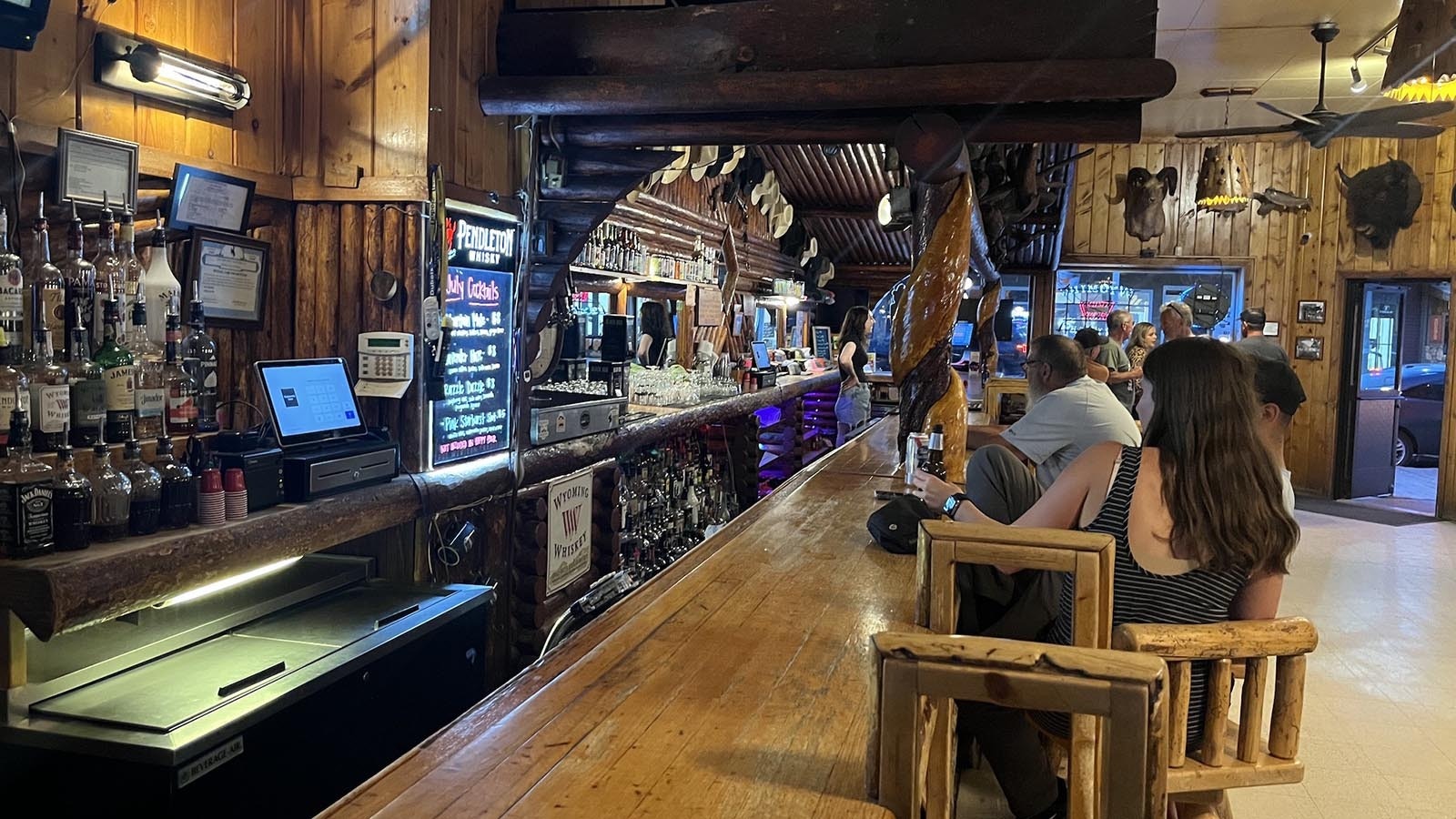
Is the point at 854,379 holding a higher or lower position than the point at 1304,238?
lower

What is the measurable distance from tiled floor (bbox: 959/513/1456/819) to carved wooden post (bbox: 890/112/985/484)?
1486mm

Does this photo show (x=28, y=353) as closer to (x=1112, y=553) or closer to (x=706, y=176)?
(x=1112, y=553)

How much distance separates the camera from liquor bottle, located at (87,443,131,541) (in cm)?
234

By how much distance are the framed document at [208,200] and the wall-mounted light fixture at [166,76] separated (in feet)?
0.64

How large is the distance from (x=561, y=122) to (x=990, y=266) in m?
4.19

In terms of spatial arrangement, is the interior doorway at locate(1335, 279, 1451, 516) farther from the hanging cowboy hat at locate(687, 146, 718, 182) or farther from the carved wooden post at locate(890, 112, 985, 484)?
the carved wooden post at locate(890, 112, 985, 484)

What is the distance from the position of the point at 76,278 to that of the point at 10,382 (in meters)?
0.33

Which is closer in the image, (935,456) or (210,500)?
(210,500)

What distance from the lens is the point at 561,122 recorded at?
4012 millimetres

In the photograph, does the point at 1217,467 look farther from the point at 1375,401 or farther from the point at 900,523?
the point at 1375,401

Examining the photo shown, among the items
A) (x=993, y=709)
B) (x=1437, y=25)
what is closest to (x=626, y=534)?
(x=993, y=709)

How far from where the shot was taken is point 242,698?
242 centimetres

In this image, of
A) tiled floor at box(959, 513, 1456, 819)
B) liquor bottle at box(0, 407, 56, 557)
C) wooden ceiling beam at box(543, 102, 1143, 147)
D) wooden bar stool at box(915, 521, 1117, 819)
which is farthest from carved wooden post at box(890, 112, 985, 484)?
liquor bottle at box(0, 407, 56, 557)

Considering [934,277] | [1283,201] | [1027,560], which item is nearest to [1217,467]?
[1027,560]
